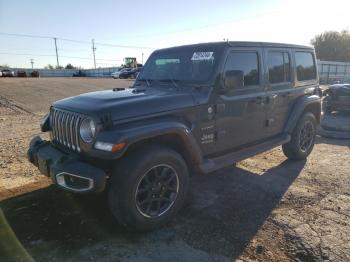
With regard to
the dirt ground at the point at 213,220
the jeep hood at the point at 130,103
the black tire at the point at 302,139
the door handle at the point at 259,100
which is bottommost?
the dirt ground at the point at 213,220

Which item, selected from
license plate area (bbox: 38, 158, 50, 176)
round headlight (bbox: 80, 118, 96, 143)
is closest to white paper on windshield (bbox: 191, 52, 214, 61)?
round headlight (bbox: 80, 118, 96, 143)

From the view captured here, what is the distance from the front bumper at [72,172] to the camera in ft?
10.2

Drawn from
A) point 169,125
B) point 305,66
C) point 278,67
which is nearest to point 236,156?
point 169,125

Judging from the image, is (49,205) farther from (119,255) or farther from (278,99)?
(278,99)

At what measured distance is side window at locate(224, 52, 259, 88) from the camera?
160 inches

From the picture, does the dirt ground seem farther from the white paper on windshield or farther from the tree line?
the tree line

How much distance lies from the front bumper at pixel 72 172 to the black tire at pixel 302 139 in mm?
3916

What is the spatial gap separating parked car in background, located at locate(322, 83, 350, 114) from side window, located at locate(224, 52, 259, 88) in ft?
A: 24.7

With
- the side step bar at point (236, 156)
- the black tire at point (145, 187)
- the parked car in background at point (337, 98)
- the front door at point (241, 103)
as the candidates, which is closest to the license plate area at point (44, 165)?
the black tire at point (145, 187)

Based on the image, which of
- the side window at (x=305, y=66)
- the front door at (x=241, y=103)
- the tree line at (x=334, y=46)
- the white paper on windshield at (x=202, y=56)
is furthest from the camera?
the tree line at (x=334, y=46)

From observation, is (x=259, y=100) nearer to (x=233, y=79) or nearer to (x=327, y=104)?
(x=233, y=79)

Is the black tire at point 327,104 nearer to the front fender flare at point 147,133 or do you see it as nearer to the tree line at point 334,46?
the front fender flare at point 147,133

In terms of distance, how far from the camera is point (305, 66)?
595 centimetres

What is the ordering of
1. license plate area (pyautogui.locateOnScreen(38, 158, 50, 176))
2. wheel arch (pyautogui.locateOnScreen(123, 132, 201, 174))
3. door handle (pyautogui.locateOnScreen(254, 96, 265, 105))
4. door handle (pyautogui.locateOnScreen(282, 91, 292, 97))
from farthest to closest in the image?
door handle (pyautogui.locateOnScreen(282, 91, 292, 97))
door handle (pyautogui.locateOnScreen(254, 96, 265, 105))
license plate area (pyautogui.locateOnScreen(38, 158, 50, 176))
wheel arch (pyautogui.locateOnScreen(123, 132, 201, 174))
